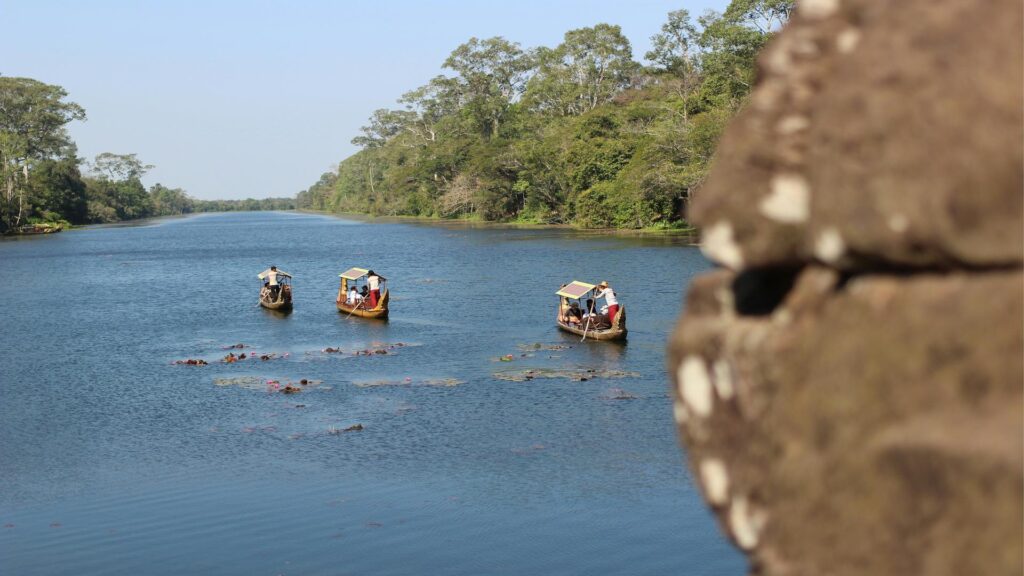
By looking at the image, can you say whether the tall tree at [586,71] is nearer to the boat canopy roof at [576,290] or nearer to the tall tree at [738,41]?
the tall tree at [738,41]

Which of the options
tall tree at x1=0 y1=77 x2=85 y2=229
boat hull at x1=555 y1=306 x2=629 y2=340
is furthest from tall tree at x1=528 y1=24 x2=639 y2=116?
boat hull at x1=555 y1=306 x2=629 y2=340

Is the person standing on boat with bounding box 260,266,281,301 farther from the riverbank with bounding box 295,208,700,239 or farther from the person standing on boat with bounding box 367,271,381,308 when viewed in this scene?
the riverbank with bounding box 295,208,700,239

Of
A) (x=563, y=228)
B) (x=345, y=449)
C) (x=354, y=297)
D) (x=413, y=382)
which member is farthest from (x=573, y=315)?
(x=563, y=228)

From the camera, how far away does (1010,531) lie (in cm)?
232

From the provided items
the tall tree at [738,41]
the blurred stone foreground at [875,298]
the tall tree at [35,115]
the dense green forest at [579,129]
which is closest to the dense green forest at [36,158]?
the tall tree at [35,115]

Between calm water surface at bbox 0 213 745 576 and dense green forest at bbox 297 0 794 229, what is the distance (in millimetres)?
27824

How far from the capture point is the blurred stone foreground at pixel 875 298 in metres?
2.43

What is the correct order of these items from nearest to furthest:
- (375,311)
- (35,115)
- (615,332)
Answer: (615,332), (375,311), (35,115)

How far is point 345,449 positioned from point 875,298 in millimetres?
16395

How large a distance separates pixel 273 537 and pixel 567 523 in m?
3.89

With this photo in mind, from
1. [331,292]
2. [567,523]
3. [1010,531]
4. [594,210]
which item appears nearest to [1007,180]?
[1010,531]

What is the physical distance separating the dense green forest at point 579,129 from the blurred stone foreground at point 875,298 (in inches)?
2315

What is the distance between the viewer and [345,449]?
18.4 meters

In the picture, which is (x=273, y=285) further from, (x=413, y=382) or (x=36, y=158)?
(x=36, y=158)
